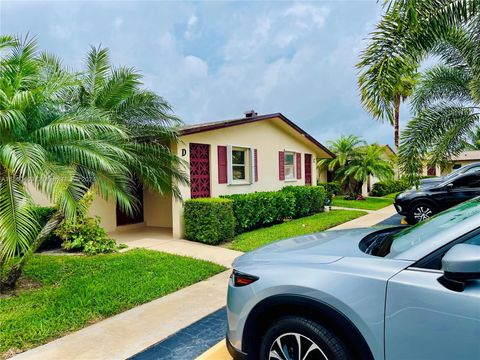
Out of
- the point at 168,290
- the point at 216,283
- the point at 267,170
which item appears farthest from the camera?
the point at 267,170

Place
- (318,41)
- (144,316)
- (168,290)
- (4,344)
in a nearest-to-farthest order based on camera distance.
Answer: (4,344), (144,316), (168,290), (318,41)

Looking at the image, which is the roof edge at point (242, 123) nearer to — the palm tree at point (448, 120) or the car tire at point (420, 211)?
the palm tree at point (448, 120)

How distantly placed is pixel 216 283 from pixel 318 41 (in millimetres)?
9080

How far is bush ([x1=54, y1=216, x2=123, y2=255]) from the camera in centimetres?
731

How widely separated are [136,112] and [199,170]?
10.0 ft

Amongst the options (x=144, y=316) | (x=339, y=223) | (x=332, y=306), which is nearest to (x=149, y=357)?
(x=144, y=316)

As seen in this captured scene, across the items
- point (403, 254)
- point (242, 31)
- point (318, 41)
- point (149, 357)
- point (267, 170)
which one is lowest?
point (149, 357)

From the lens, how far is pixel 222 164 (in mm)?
10594

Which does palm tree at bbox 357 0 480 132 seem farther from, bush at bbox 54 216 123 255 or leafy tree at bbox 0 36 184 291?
bush at bbox 54 216 123 255

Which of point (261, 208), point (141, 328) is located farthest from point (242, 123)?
point (141, 328)

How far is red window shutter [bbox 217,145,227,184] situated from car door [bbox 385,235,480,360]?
868 centimetres

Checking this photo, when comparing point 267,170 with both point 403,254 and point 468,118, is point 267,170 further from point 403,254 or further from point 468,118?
point 403,254

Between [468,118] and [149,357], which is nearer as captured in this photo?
[149,357]

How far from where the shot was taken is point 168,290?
5.08 metres
